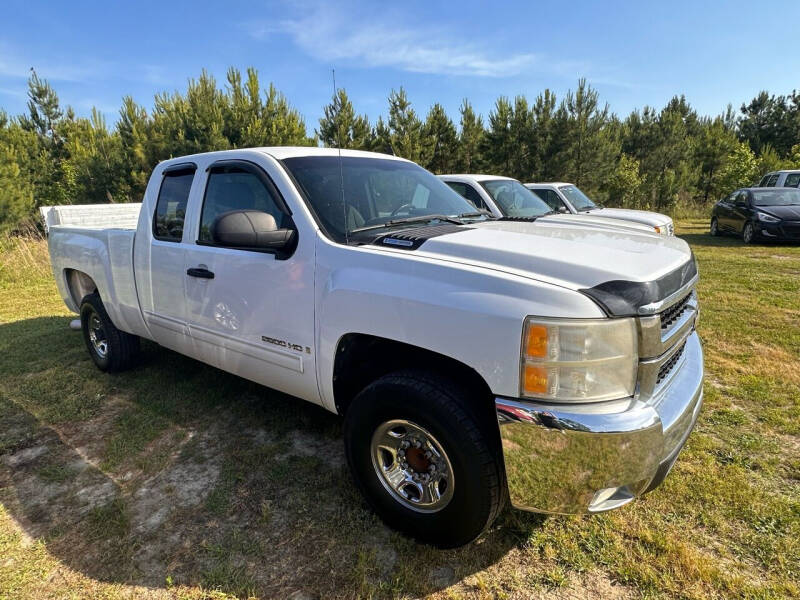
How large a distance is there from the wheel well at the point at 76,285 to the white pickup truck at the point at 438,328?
2061mm

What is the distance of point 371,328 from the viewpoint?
7.43 ft

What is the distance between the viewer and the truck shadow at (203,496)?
2.21 metres

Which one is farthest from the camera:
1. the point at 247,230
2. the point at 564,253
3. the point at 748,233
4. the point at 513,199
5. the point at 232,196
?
the point at 748,233

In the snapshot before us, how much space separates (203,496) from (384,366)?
133 cm

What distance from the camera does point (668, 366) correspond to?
2.29 metres

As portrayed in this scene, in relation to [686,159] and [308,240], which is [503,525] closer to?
[308,240]

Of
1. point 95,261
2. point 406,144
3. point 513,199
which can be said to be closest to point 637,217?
point 513,199

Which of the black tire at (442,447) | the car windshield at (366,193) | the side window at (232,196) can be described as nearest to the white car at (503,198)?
the car windshield at (366,193)

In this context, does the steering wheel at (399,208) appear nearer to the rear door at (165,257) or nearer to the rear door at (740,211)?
the rear door at (165,257)

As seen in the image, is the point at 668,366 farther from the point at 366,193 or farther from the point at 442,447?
the point at 366,193

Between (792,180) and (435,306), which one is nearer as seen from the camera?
(435,306)

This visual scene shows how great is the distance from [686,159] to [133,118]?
1172 inches

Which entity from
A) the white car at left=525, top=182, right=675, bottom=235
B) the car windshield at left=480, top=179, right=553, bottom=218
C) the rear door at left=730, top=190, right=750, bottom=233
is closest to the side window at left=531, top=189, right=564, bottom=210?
the white car at left=525, top=182, right=675, bottom=235

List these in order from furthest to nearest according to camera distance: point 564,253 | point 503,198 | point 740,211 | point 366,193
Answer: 1. point 740,211
2. point 503,198
3. point 366,193
4. point 564,253
